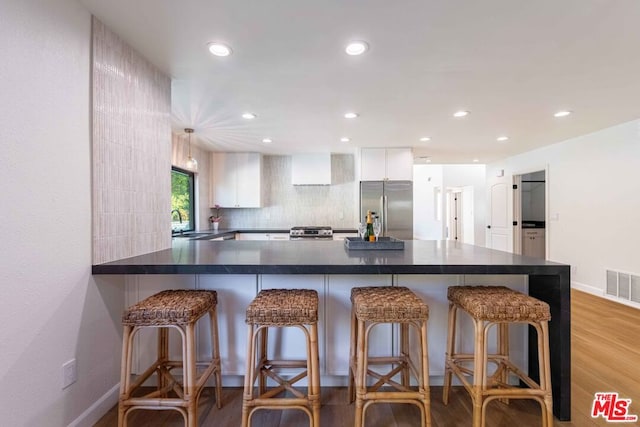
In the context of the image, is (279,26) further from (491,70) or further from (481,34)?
(491,70)

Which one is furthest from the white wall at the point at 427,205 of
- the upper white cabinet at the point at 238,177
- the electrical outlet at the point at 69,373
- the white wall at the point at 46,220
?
the electrical outlet at the point at 69,373

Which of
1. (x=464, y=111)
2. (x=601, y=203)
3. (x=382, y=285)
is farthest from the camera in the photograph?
(x=601, y=203)

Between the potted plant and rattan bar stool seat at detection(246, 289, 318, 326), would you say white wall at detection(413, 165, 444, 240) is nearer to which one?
the potted plant

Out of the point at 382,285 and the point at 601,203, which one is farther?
the point at 601,203

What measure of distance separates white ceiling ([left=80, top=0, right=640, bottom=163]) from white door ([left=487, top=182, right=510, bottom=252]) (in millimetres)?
2278

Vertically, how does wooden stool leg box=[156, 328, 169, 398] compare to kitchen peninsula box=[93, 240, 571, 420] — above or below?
below

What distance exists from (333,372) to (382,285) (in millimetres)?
649

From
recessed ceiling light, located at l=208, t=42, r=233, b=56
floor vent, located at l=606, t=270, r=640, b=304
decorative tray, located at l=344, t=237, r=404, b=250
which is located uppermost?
recessed ceiling light, located at l=208, t=42, r=233, b=56

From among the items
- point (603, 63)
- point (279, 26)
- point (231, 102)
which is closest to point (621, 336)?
point (603, 63)

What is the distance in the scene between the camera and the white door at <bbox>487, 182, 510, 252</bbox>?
565 cm

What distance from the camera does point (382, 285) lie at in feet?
5.95

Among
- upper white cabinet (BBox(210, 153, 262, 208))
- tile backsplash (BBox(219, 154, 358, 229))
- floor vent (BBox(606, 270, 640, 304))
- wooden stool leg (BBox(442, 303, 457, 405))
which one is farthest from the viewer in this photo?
tile backsplash (BBox(219, 154, 358, 229))

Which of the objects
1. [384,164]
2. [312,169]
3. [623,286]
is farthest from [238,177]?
[623,286]

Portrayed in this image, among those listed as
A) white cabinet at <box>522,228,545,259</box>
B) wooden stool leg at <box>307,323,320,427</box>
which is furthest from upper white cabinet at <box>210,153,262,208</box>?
white cabinet at <box>522,228,545,259</box>
